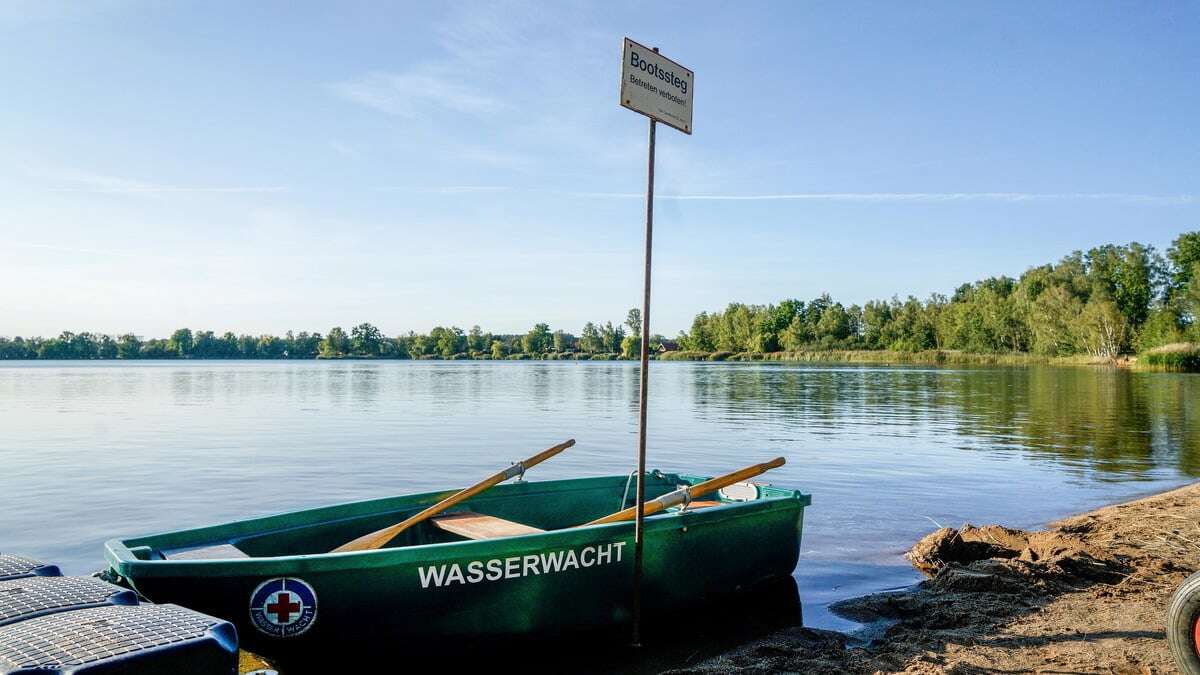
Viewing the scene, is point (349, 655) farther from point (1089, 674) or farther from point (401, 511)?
point (1089, 674)

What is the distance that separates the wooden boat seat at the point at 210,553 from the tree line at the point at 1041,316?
8013 centimetres

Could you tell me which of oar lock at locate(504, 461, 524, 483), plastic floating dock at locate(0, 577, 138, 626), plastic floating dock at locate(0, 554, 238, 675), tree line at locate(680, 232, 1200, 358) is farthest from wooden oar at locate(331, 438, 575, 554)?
tree line at locate(680, 232, 1200, 358)

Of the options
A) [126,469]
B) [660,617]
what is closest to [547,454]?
[660,617]

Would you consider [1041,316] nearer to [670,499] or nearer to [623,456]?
[623,456]

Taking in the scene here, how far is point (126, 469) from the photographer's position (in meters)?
16.7

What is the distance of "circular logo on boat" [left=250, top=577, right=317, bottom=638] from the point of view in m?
4.97

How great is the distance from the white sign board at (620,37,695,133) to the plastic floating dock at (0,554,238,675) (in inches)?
161

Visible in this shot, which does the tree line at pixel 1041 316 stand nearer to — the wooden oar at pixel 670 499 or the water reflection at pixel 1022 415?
the water reflection at pixel 1022 415

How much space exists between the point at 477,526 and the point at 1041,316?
9985cm

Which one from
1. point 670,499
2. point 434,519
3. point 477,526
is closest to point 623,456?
point 434,519

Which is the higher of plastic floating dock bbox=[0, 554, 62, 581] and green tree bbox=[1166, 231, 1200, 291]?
green tree bbox=[1166, 231, 1200, 291]

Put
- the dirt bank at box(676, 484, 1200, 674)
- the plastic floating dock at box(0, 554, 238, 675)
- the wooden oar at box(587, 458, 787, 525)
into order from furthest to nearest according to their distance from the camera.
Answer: the wooden oar at box(587, 458, 787, 525) → the dirt bank at box(676, 484, 1200, 674) → the plastic floating dock at box(0, 554, 238, 675)

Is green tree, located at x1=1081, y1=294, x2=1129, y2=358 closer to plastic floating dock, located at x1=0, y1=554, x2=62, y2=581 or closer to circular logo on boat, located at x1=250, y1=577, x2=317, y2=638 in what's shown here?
circular logo on boat, located at x1=250, y1=577, x2=317, y2=638

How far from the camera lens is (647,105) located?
573cm
